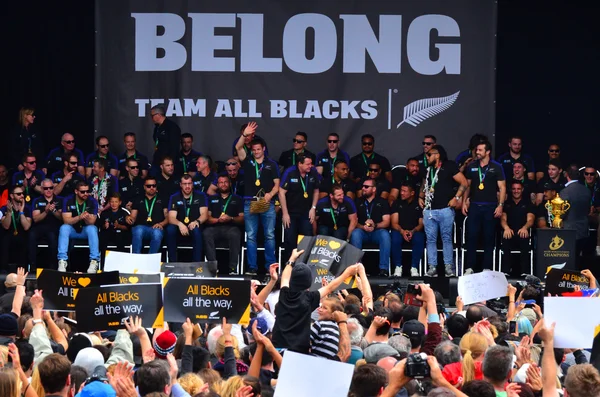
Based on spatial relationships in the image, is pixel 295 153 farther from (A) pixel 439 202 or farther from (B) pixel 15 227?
(B) pixel 15 227

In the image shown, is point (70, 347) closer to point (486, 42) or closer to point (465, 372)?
point (465, 372)

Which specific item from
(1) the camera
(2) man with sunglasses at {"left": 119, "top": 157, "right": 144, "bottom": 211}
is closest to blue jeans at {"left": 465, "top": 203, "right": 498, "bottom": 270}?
(2) man with sunglasses at {"left": 119, "top": 157, "right": 144, "bottom": 211}

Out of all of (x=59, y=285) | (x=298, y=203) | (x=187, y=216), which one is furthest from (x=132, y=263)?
(x=298, y=203)

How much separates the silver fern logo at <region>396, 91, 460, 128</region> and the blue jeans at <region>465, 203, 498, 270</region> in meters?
2.65

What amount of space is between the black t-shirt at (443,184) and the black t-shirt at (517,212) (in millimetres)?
846

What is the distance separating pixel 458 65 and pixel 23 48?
711cm

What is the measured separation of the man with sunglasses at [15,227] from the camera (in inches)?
673

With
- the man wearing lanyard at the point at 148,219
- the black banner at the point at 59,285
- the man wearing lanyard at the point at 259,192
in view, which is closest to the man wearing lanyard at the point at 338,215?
the man wearing lanyard at the point at 259,192

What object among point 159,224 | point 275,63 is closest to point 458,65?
point 275,63

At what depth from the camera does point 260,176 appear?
682 inches

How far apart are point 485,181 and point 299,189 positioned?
2631 millimetres

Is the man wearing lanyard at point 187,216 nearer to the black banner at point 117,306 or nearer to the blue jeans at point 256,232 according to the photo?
the blue jeans at point 256,232

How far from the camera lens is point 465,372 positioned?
23.5 feet

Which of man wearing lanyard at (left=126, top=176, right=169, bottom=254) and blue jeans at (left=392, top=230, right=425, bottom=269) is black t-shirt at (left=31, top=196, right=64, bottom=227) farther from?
blue jeans at (left=392, top=230, right=425, bottom=269)
